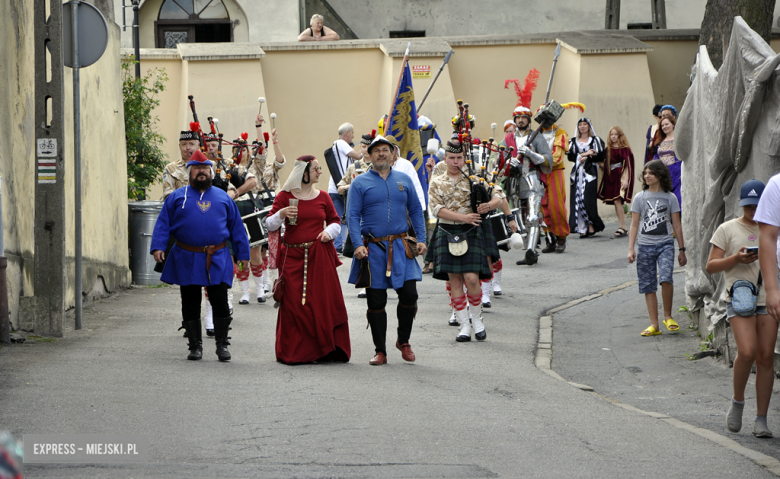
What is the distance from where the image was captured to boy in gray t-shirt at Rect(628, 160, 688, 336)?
33.4ft

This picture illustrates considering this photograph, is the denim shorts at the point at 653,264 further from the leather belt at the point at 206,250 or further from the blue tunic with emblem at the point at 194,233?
the leather belt at the point at 206,250

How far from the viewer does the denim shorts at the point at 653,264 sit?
1023 cm

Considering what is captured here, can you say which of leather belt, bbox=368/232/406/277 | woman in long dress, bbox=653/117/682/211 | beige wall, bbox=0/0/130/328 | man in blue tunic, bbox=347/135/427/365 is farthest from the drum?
woman in long dress, bbox=653/117/682/211

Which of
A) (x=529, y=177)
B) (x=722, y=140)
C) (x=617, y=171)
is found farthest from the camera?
(x=617, y=171)

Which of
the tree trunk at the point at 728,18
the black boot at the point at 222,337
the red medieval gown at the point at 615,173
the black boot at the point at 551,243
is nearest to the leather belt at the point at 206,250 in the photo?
the black boot at the point at 222,337

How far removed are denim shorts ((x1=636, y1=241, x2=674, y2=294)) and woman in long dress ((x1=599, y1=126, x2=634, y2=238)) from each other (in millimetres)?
7021

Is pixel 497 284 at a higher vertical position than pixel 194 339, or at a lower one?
lower

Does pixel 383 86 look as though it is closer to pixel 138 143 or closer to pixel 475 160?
pixel 138 143

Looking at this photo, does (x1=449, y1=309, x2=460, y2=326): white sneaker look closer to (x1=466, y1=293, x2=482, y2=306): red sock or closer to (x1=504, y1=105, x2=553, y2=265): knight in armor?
(x1=466, y1=293, x2=482, y2=306): red sock

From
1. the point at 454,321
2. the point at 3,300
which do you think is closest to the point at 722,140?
the point at 454,321

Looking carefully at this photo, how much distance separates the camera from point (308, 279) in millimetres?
8562

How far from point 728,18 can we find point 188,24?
15.6 meters

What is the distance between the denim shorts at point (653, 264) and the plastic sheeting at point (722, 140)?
0.82 feet

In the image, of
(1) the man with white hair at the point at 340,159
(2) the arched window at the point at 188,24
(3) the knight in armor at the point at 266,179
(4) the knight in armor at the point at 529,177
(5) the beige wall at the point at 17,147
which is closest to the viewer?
(5) the beige wall at the point at 17,147
